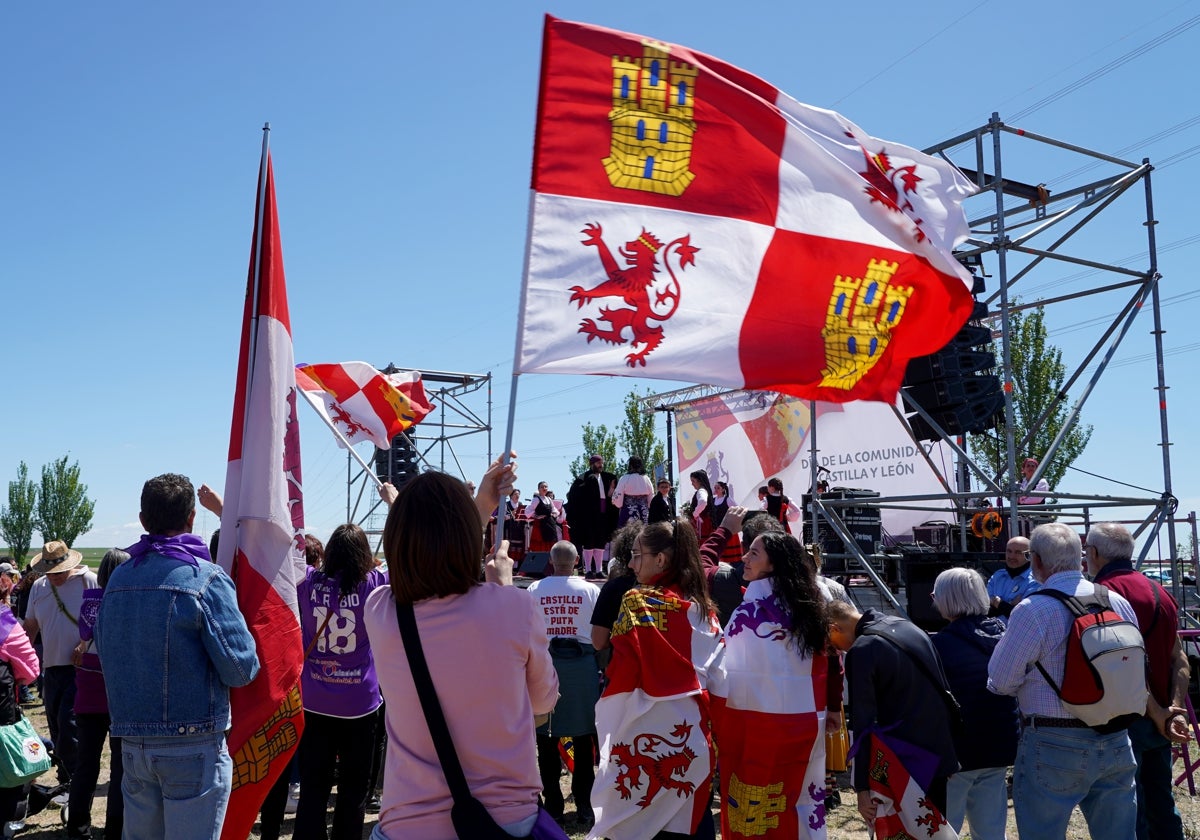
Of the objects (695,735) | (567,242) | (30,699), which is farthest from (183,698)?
(30,699)

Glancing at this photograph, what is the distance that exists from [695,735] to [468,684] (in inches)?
84.0

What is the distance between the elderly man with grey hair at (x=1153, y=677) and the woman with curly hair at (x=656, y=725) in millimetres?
2258

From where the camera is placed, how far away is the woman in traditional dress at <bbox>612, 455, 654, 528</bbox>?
14.0m

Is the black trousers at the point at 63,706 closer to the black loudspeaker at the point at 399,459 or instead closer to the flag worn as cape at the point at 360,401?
the flag worn as cape at the point at 360,401

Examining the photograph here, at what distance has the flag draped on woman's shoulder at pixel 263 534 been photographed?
→ 3.83 meters

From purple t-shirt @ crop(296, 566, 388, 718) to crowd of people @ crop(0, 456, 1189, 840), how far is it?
0.5 inches

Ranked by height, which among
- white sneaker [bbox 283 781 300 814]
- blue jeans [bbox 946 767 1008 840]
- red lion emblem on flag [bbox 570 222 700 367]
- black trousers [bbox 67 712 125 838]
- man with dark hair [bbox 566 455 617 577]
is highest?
red lion emblem on flag [bbox 570 222 700 367]

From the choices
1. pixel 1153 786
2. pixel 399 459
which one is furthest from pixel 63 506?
pixel 1153 786

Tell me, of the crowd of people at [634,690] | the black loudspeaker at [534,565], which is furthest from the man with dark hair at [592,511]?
the crowd of people at [634,690]

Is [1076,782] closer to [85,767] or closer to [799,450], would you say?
[85,767]

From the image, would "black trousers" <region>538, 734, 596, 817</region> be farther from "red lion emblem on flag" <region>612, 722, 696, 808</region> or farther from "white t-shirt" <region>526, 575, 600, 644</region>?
"red lion emblem on flag" <region>612, 722, 696, 808</region>

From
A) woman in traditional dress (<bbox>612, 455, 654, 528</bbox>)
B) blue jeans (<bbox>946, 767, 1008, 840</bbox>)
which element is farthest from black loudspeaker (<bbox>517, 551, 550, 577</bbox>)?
blue jeans (<bbox>946, 767, 1008, 840</bbox>)

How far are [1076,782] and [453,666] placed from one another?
122 inches

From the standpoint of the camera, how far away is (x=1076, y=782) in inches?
161
